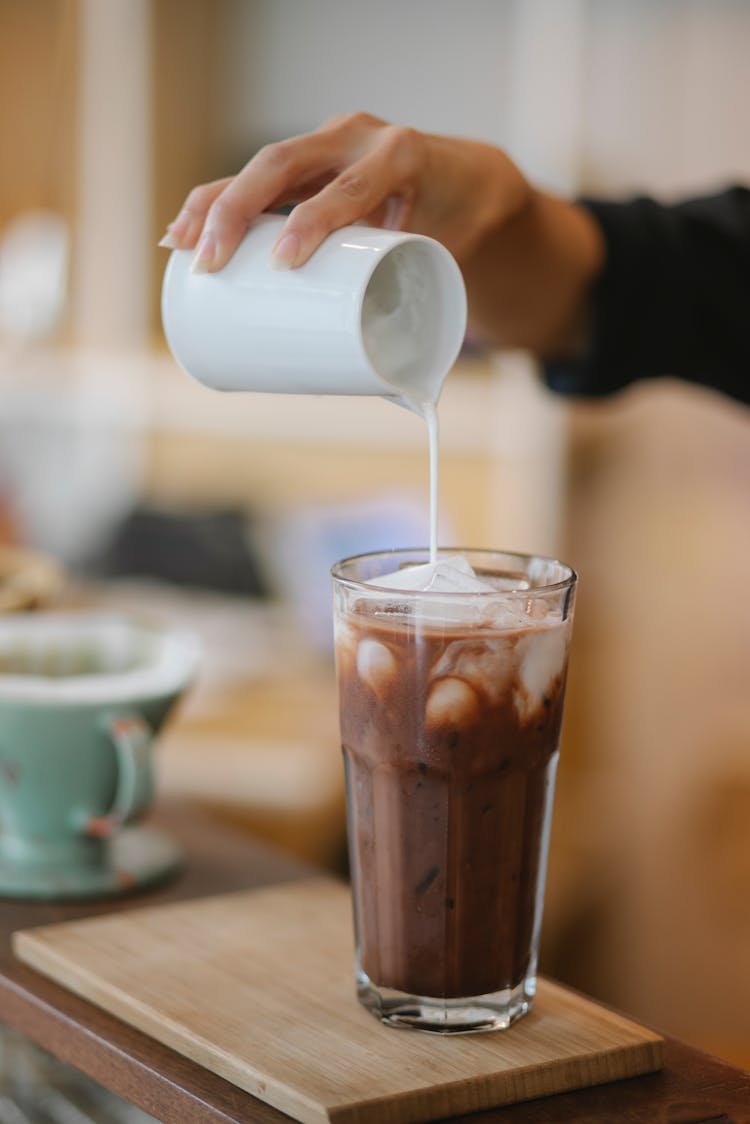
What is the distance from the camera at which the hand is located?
0.78 meters

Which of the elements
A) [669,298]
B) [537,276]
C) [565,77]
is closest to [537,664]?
[537,276]

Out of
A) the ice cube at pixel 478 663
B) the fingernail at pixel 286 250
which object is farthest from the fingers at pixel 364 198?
the ice cube at pixel 478 663

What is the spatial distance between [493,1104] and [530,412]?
2.61 metres

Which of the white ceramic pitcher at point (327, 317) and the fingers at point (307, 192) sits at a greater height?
the fingers at point (307, 192)

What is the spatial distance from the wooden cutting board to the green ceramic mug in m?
0.07

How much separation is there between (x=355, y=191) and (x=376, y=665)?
0.86 feet

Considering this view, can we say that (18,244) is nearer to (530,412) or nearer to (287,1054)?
(530,412)

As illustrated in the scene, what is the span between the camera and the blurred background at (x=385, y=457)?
2939 mm

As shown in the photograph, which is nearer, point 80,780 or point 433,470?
point 433,470

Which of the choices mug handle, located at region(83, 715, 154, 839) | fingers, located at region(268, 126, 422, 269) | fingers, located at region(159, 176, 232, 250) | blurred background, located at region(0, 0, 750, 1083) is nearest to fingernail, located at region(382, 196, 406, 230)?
fingers, located at region(268, 126, 422, 269)

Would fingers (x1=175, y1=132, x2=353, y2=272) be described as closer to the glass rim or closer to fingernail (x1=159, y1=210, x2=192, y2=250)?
fingernail (x1=159, y1=210, x2=192, y2=250)

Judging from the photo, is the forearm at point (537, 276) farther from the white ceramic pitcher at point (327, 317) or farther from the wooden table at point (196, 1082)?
the wooden table at point (196, 1082)

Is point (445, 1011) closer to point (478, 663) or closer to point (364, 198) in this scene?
A: point (478, 663)

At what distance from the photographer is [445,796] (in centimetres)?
74
